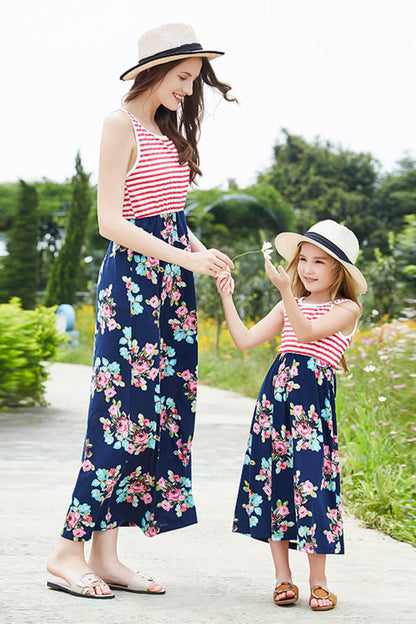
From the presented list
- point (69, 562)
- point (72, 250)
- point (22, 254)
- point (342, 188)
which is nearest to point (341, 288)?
point (69, 562)

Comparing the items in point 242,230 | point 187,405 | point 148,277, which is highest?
point 242,230

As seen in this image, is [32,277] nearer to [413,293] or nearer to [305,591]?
[413,293]

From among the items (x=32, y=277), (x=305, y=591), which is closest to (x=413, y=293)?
(x=305, y=591)

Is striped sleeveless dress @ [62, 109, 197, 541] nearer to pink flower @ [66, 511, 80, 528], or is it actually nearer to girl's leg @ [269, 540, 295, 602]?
pink flower @ [66, 511, 80, 528]

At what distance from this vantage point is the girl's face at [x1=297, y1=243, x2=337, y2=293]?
297 cm

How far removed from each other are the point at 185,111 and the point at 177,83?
199 mm

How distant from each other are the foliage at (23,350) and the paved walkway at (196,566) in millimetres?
1571

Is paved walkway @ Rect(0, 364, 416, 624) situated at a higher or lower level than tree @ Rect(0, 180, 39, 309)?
lower

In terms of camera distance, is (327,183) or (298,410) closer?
(298,410)

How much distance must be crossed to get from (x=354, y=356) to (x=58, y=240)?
2126 centimetres

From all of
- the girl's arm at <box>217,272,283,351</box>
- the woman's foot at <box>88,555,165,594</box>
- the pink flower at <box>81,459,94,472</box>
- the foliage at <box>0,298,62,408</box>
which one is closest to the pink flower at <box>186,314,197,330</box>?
the girl's arm at <box>217,272,283,351</box>

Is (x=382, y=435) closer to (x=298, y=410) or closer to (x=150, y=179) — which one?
(x=298, y=410)

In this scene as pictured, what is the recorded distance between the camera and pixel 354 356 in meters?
6.61

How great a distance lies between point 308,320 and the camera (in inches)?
112
